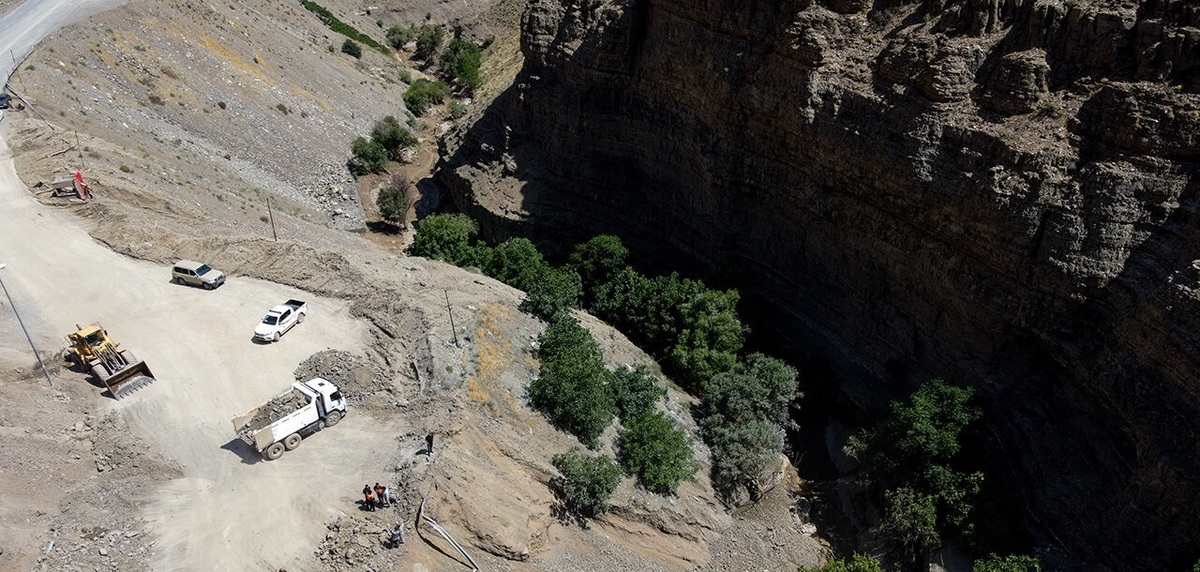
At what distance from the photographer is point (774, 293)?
149ft

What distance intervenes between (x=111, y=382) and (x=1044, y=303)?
37163 mm

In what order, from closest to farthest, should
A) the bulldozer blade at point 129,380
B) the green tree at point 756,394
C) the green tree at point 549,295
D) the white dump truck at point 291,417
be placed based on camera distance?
the white dump truck at point 291,417, the bulldozer blade at point 129,380, the green tree at point 756,394, the green tree at point 549,295

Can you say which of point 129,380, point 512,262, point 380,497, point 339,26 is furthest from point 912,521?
point 339,26

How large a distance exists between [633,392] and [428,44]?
230 ft

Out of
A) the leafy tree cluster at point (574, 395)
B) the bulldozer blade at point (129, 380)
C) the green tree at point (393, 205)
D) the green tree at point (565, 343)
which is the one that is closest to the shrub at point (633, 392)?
the leafy tree cluster at point (574, 395)

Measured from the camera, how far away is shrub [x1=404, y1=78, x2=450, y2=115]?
267 ft

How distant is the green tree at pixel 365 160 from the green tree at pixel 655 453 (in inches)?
1648

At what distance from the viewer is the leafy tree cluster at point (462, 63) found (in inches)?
3223

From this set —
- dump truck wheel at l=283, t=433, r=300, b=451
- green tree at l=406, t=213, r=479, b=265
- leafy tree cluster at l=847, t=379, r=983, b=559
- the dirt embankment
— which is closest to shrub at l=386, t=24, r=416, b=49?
the dirt embankment

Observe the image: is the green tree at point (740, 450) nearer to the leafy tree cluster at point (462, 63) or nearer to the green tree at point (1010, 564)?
the green tree at point (1010, 564)

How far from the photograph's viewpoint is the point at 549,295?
39781 millimetres

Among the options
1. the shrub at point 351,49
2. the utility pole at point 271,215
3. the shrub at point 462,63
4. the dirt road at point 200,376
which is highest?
the shrub at point 462,63

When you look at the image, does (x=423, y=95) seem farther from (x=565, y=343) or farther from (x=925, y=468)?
(x=925, y=468)

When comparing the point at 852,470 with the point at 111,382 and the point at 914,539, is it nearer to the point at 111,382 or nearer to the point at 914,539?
the point at 914,539
